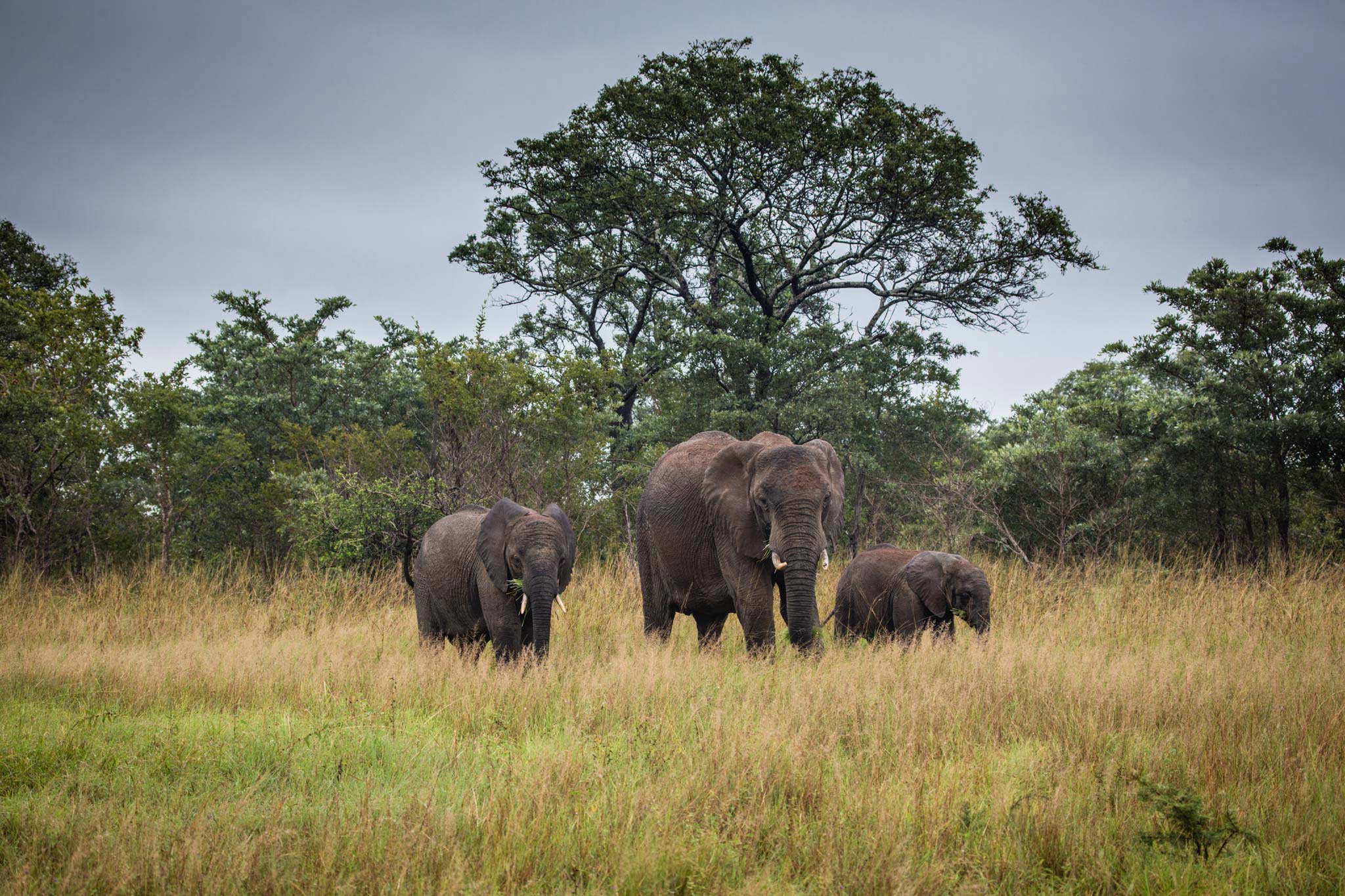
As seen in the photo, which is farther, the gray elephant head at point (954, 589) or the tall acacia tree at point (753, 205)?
the tall acacia tree at point (753, 205)

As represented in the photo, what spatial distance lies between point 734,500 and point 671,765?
3683 millimetres

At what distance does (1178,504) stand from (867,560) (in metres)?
8.30

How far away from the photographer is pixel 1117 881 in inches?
159

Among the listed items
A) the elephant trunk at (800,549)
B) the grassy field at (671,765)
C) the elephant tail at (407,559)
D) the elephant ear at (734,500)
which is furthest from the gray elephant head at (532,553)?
the elephant trunk at (800,549)

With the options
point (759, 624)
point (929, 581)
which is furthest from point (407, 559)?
point (929, 581)

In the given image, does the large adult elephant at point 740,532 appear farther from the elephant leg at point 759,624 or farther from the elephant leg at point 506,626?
the elephant leg at point 506,626

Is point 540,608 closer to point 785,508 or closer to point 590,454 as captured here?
point 785,508

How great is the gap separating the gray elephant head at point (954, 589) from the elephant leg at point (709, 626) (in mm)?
2066

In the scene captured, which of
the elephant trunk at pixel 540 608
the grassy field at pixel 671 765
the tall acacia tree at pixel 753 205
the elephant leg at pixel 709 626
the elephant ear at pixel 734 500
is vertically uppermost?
the tall acacia tree at pixel 753 205

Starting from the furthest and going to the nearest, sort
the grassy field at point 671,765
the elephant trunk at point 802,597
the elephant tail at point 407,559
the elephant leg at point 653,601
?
the elephant tail at point 407,559 < the elephant leg at point 653,601 < the elephant trunk at point 802,597 < the grassy field at point 671,765

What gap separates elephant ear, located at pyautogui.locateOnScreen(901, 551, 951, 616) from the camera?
962 centimetres

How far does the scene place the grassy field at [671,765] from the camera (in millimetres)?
3994

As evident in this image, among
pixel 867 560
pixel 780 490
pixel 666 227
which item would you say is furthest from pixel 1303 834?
pixel 666 227

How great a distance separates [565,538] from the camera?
8.88 m
